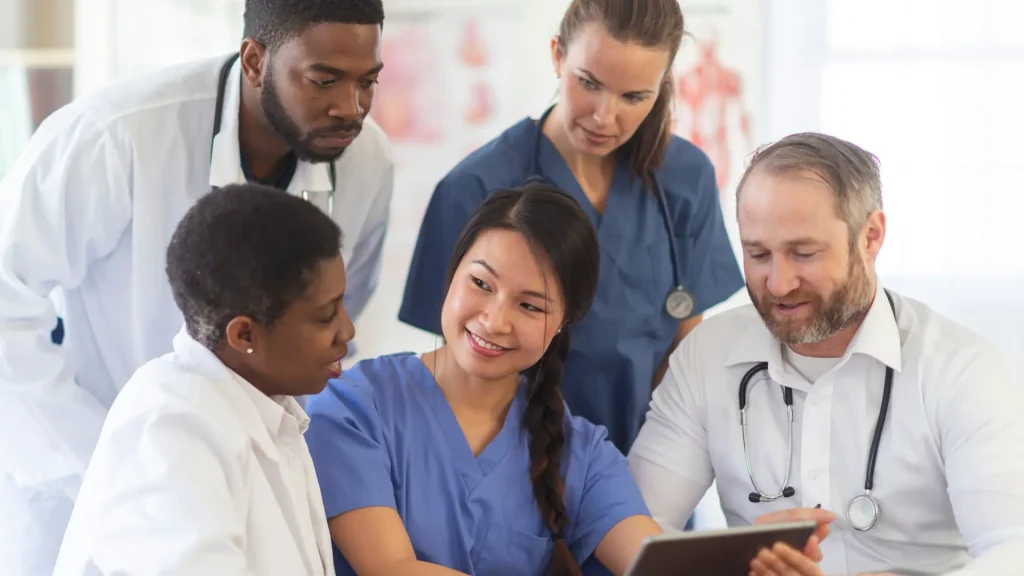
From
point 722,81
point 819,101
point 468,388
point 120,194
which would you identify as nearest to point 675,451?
point 468,388

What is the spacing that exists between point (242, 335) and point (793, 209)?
799mm

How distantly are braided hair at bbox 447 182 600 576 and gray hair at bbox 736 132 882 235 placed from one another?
0.93 ft

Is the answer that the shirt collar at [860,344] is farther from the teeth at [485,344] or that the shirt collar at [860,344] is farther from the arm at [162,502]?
the arm at [162,502]

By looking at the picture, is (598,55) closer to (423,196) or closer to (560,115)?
(560,115)

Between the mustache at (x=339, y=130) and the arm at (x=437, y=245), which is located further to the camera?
the arm at (x=437, y=245)

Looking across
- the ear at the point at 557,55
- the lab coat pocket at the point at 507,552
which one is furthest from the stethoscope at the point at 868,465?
the ear at the point at 557,55

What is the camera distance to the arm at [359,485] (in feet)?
4.46

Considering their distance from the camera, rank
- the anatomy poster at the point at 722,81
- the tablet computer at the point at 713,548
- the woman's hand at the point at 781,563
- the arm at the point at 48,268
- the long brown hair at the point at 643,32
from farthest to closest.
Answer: the anatomy poster at the point at 722,81 → the long brown hair at the point at 643,32 → the arm at the point at 48,268 → the woman's hand at the point at 781,563 → the tablet computer at the point at 713,548

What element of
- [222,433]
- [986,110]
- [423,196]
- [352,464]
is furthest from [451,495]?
[986,110]

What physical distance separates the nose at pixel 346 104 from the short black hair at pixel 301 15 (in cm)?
10

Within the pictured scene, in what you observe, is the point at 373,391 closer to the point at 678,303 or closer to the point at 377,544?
the point at 377,544

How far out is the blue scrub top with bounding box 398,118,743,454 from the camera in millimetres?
1804

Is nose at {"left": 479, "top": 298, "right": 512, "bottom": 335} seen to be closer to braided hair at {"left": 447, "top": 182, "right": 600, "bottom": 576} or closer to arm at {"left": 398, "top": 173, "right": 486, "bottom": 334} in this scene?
braided hair at {"left": 447, "top": 182, "right": 600, "bottom": 576}

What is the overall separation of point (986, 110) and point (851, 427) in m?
1.95
